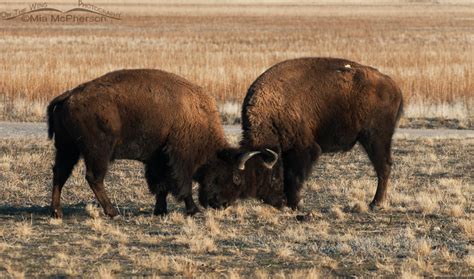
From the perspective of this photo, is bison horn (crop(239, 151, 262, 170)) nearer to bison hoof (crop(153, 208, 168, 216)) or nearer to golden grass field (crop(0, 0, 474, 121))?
bison hoof (crop(153, 208, 168, 216))

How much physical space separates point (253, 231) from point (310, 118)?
2.00 metres

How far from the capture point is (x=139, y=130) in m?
11.1

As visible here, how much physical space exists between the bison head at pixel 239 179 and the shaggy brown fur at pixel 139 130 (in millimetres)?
163

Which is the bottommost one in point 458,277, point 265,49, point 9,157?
point 265,49

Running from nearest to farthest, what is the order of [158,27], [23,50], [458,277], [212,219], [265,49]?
[458,277] → [212,219] → [23,50] → [265,49] → [158,27]

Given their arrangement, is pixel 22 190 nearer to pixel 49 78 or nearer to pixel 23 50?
pixel 49 78

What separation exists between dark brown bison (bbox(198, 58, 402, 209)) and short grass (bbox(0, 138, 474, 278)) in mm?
457

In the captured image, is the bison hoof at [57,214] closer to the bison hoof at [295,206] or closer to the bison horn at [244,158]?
the bison horn at [244,158]

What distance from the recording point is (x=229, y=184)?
1126 centimetres

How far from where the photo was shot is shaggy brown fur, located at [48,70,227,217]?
426 inches

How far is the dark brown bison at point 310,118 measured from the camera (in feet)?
37.8

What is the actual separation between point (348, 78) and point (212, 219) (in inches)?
102

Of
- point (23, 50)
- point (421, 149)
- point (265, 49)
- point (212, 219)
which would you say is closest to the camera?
point (212, 219)

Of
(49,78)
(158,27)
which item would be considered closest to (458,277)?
(49,78)
